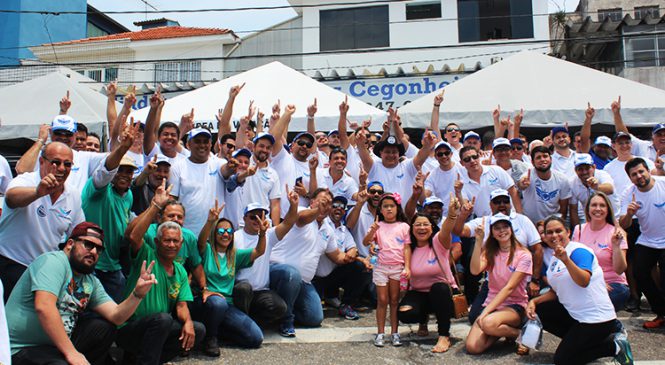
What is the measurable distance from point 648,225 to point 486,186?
1.80 meters

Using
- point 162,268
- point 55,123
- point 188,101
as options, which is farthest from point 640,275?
point 188,101

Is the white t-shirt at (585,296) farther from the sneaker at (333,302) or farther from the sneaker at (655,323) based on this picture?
the sneaker at (333,302)

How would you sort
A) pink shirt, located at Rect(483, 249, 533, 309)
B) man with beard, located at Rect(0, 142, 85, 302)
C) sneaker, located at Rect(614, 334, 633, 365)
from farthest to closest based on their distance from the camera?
1. pink shirt, located at Rect(483, 249, 533, 309)
2. sneaker, located at Rect(614, 334, 633, 365)
3. man with beard, located at Rect(0, 142, 85, 302)

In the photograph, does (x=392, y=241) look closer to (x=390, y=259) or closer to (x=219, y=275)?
(x=390, y=259)

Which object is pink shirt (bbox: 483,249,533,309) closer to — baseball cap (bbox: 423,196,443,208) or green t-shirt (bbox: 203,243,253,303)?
baseball cap (bbox: 423,196,443,208)

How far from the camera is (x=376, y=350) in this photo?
5.26 metres

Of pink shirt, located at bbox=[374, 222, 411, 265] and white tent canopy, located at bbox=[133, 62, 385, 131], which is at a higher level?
white tent canopy, located at bbox=[133, 62, 385, 131]

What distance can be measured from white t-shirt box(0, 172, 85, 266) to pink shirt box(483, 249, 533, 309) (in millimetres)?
3991

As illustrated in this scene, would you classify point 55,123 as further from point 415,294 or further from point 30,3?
point 30,3

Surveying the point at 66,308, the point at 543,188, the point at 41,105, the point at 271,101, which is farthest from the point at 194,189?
the point at 41,105

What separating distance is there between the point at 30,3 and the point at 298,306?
103 ft

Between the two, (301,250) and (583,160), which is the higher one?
(583,160)

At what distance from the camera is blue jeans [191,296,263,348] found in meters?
5.13

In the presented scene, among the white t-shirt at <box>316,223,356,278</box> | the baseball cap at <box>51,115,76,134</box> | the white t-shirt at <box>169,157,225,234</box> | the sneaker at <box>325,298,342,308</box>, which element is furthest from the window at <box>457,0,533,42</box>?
the baseball cap at <box>51,115,76,134</box>
